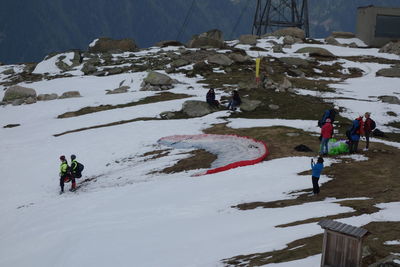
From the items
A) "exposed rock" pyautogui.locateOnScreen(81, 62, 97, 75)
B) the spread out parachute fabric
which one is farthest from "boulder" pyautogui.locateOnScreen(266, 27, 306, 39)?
the spread out parachute fabric

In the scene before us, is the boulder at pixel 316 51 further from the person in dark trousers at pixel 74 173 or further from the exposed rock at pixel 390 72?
the person in dark trousers at pixel 74 173

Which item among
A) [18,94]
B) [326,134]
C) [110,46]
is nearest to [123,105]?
[18,94]

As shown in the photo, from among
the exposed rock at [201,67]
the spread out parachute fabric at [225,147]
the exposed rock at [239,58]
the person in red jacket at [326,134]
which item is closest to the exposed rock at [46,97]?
the exposed rock at [201,67]

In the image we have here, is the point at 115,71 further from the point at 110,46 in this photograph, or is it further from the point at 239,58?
the point at 110,46

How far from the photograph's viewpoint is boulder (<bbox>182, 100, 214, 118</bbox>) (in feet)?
123

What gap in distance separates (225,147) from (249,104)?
10.4m

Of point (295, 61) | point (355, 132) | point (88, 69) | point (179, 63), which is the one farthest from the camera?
point (88, 69)

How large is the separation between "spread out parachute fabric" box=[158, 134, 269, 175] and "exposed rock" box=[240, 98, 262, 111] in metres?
7.57

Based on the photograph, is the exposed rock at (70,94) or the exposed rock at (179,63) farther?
A: the exposed rock at (179,63)

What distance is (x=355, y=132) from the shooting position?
24797mm

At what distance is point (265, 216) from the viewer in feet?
55.6

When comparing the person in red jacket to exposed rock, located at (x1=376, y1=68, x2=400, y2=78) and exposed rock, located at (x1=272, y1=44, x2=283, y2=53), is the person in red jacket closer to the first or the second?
exposed rock, located at (x1=376, y1=68, x2=400, y2=78)

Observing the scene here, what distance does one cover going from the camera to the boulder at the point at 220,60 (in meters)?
58.2

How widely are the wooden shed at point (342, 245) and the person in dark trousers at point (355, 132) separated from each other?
14.8 metres
